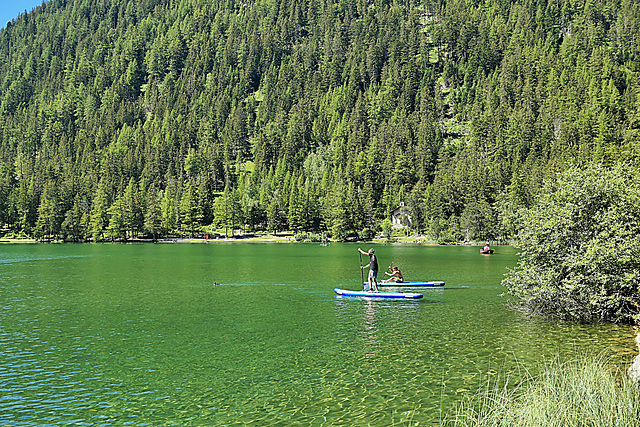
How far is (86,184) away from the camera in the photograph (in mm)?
192000

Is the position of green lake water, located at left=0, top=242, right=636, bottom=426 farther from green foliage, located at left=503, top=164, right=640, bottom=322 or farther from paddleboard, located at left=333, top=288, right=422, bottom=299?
green foliage, located at left=503, top=164, right=640, bottom=322

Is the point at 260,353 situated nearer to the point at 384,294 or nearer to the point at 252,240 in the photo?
the point at 384,294

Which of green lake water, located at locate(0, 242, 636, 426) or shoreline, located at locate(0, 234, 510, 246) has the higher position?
shoreline, located at locate(0, 234, 510, 246)

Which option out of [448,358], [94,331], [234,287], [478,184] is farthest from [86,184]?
[448,358]

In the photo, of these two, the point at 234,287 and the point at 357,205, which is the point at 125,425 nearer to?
the point at 234,287

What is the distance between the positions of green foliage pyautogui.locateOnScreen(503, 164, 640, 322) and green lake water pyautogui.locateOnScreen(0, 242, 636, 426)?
1.51 meters

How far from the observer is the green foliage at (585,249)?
2417cm

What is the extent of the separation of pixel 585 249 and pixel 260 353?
1683 centimetres

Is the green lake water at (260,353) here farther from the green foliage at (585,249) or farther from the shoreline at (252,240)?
the shoreline at (252,240)

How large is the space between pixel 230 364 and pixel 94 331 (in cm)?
1017

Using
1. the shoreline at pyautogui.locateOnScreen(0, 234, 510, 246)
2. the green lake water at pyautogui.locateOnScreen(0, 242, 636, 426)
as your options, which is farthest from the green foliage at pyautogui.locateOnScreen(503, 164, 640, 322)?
the shoreline at pyautogui.locateOnScreen(0, 234, 510, 246)

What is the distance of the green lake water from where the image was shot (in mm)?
15133

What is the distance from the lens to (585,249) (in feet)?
83.6

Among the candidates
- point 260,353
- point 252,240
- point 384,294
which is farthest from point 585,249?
point 252,240
